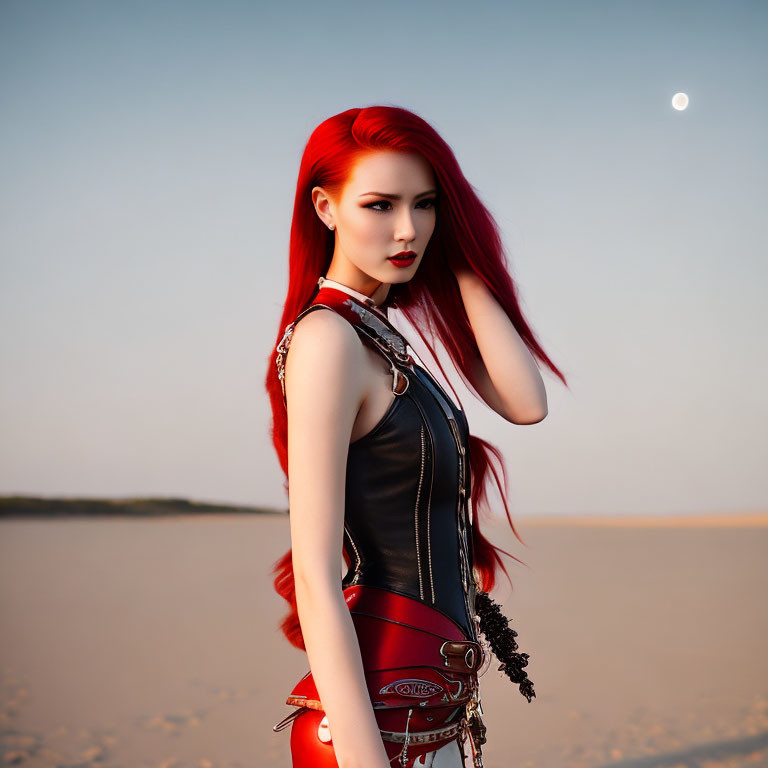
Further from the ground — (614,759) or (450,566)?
(450,566)

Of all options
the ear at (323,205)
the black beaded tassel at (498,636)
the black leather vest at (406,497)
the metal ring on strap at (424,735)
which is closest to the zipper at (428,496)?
the black leather vest at (406,497)

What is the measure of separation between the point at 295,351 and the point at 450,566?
21.1 inches

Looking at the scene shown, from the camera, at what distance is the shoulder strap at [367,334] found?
1.67 metres

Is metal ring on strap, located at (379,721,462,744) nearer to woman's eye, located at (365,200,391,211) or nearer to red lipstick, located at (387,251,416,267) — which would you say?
red lipstick, located at (387,251,416,267)

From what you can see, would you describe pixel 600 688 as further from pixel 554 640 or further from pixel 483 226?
pixel 483 226

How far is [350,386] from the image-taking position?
155 cm

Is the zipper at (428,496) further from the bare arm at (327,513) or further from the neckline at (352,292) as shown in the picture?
the neckline at (352,292)

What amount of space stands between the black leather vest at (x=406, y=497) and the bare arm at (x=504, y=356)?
0.25 metres

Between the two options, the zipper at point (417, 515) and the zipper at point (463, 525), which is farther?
the zipper at point (463, 525)

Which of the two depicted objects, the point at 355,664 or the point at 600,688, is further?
the point at 600,688

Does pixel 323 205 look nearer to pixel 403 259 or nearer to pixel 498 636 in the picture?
pixel 403 259

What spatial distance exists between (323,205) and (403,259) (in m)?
0.24

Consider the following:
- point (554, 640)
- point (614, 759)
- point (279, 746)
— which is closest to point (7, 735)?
point (279, 746)

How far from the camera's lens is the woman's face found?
173 centimetres
